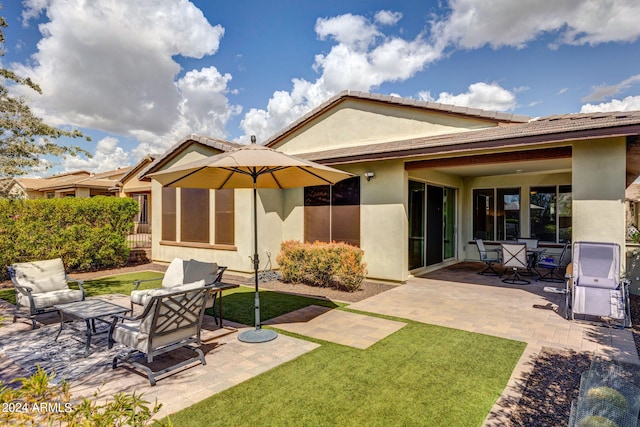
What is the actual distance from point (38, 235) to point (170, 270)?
280 inches

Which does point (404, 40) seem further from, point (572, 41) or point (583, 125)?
point (583, 125)

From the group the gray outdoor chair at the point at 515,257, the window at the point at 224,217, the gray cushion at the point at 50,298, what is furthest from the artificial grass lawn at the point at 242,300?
the gray outdoor chair at the point at 515,257

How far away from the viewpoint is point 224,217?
11.8m

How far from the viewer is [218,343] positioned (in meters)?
5.52

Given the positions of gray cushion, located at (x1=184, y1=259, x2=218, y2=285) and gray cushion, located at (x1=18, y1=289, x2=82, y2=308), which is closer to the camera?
gray cushion, located at (x1=18, y1=289, x2=82, y2=308)

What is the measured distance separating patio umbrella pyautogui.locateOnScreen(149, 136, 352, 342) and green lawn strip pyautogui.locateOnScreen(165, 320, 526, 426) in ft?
4.78

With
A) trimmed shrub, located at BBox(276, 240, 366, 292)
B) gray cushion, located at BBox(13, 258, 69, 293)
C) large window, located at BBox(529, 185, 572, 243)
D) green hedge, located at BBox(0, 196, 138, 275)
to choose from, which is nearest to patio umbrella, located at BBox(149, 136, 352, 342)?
trimmed shrub, located at BBox(276, 240, 366, 292)

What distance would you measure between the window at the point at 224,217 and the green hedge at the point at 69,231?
4.19 metres

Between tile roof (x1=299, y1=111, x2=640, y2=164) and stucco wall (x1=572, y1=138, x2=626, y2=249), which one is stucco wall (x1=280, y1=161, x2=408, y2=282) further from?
stucco wall (x1=572, y1=138, x2=626, y2=249)

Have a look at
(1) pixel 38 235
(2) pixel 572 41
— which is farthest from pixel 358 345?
(2) pixel 572 41

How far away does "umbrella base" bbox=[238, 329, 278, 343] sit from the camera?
557cm

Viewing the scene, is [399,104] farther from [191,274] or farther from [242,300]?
[191,274]

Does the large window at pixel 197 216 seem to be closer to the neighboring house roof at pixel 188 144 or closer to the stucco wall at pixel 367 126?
the neighboring house roof at pixel 188 144

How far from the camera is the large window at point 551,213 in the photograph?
1243cm
